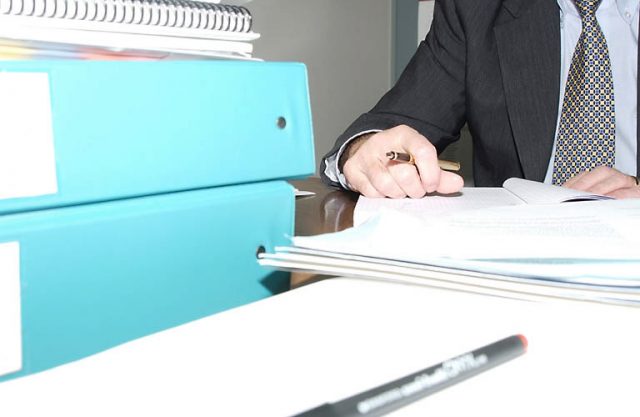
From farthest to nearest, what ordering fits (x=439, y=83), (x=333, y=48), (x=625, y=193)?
(x=333, y=48) → (x=439, y=83) → (x=625, y=193)

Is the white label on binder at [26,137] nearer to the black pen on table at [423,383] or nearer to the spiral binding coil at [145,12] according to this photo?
the spiral binding coil at [145,12]

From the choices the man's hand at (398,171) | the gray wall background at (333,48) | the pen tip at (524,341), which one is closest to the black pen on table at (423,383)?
the pen tip at (524,341)

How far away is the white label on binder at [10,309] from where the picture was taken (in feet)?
1.15

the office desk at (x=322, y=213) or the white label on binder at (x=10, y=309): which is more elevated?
the white label on binder at (x=10, y=309)

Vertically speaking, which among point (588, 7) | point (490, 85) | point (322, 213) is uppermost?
point (588, 7)

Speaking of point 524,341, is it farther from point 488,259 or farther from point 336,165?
point 336,165

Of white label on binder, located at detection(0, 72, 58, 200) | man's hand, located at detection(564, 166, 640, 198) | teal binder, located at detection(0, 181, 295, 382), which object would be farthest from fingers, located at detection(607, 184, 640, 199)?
white label on binder, located at detection(0, 72, 58, 200)

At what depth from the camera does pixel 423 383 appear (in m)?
0.25

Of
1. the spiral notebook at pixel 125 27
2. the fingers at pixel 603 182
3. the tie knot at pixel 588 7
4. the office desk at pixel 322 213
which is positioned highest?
the tie knot at pixel 588 7

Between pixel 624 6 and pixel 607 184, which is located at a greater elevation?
pixel 624 6

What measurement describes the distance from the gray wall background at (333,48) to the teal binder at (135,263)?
4.71ft

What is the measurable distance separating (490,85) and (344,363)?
998mm

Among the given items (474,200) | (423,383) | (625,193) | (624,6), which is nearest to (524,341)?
(423,383)

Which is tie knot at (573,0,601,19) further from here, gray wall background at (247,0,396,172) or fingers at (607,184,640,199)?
gray wall background at (247,0,396,172)
